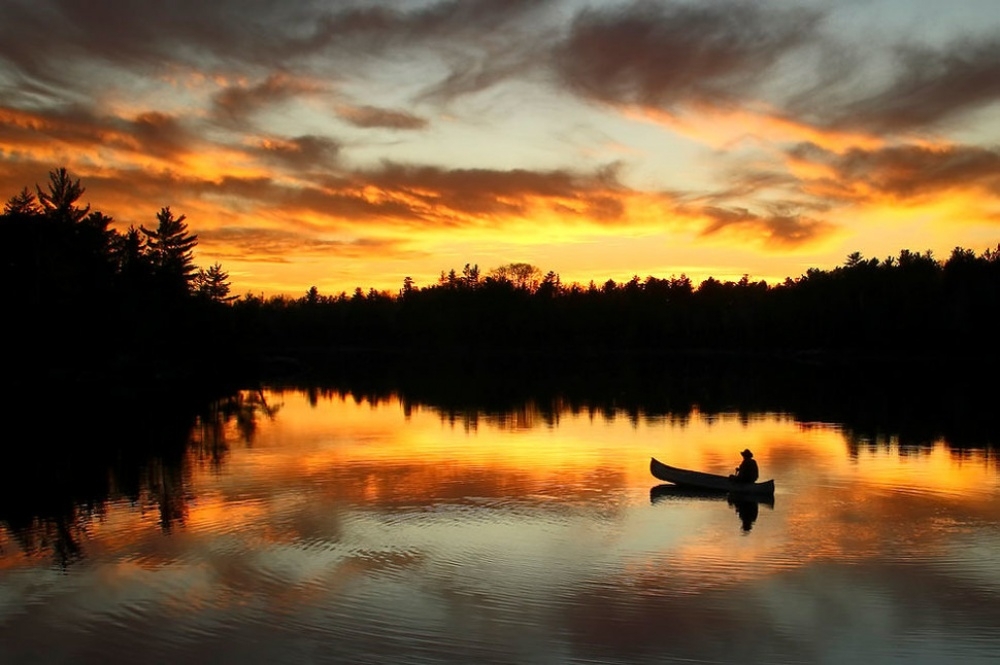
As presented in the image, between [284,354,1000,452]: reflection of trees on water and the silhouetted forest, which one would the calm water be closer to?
[284,354,1000,452]: reflection of trees on water

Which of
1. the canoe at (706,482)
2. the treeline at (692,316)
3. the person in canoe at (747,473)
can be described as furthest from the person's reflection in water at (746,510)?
the treeline at (692,316)

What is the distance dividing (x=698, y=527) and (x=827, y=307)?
122103mm

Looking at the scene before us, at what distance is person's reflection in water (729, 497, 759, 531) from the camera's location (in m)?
21.8

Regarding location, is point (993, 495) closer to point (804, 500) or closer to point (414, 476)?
point (804, 500)

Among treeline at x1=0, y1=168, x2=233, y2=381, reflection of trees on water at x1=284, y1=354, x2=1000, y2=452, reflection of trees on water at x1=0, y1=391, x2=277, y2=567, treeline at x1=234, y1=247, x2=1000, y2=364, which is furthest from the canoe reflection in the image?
treeline at x1=234, y1=247, x2=1000, y2=364

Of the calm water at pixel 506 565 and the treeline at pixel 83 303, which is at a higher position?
the treeline at pixel 83 303

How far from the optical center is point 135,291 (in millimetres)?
70000

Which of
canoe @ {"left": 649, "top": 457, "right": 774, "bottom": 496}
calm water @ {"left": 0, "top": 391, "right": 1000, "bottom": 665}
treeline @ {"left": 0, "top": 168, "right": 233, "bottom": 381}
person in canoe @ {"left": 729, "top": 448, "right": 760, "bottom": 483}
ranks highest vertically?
treeline @ {"left": 0, "top": 168, "right": 233, "bottom": 381}

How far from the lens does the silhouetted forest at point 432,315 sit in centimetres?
6212

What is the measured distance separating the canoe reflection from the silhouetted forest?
4908cm

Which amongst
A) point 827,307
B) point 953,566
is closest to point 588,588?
point 953,566

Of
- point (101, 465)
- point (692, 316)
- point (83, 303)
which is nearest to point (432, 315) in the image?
point (692, 316)

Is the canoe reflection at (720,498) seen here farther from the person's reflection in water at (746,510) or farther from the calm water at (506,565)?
the calm water at (506,565)

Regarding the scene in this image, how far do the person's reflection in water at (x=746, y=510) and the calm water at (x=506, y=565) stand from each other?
130mm
